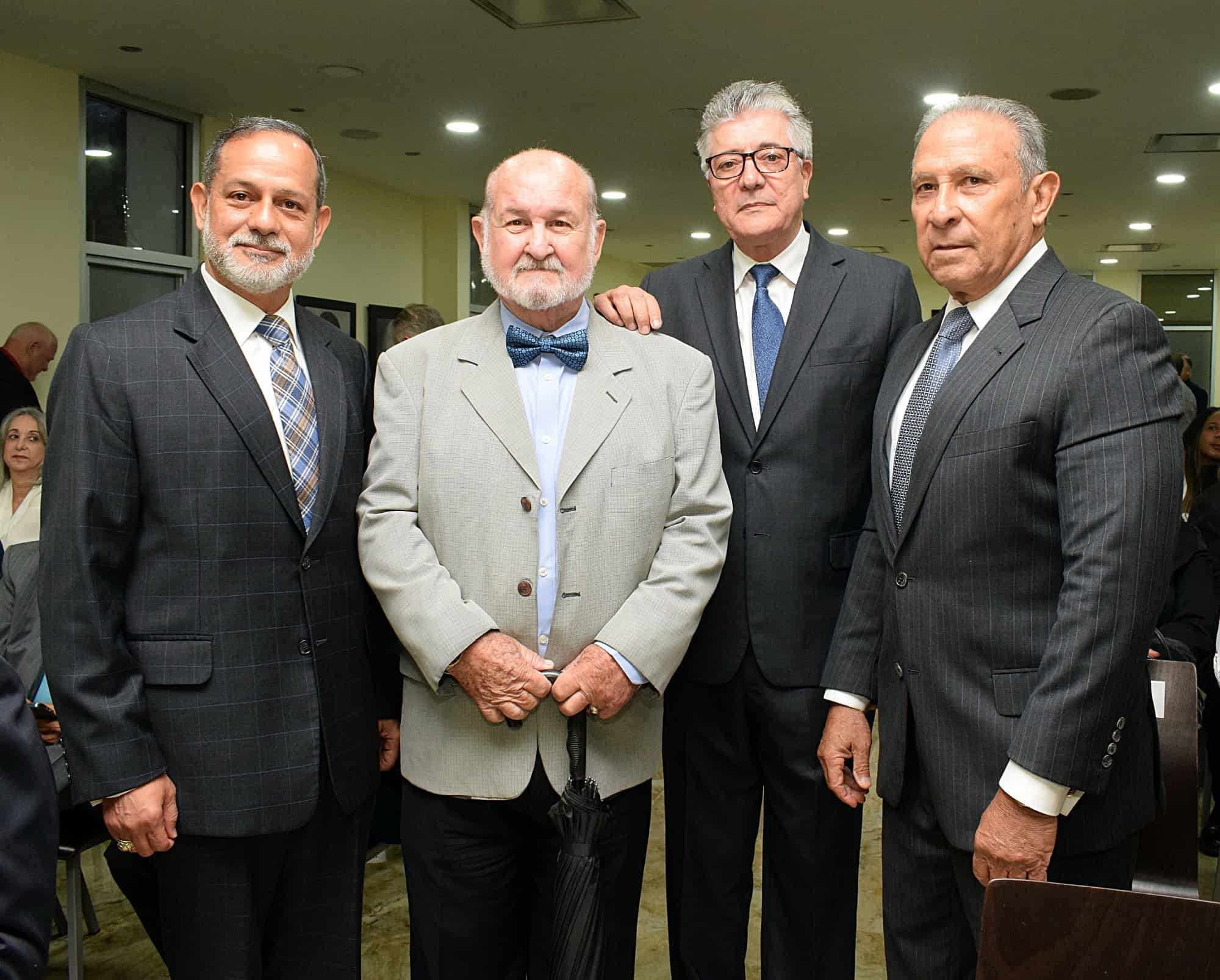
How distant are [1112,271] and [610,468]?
1823cm

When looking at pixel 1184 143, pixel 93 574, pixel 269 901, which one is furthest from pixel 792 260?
pixel 1184 143

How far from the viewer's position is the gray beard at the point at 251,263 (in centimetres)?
193

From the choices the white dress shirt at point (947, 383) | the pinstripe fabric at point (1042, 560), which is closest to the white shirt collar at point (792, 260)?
the white dress shirt at point (947, 383)

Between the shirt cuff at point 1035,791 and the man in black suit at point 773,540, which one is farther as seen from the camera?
the man in black suit at point 773,540

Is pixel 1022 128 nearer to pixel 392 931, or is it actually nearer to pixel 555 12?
pixel 392 931

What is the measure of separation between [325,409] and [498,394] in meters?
0.31

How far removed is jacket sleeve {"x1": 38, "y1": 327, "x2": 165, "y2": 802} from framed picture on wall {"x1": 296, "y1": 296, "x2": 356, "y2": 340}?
7885mm

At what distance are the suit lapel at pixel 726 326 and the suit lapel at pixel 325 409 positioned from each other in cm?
76

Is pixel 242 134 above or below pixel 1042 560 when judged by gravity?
above

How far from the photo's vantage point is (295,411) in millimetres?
1956

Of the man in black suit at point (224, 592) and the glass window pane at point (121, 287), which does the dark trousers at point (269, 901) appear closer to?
the man in black suit at point (224, 592)

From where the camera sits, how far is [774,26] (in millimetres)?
5918

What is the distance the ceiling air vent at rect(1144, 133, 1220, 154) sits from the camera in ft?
28.0

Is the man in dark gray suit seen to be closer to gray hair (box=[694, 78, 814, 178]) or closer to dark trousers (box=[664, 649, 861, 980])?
dark trousers (box=[664, 649, 861, 980])
